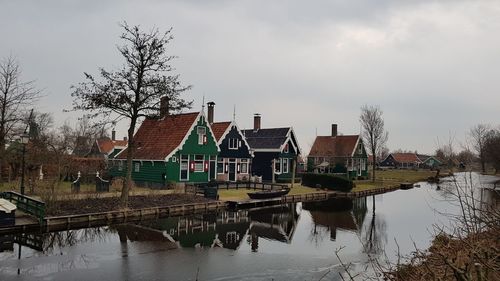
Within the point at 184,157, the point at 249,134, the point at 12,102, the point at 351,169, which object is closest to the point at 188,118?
the point at 184,157

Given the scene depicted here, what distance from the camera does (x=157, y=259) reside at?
14.2 m

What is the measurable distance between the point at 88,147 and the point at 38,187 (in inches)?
1317

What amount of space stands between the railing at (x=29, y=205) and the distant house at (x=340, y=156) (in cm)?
3780

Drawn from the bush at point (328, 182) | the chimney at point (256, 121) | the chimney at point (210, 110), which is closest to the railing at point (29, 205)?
the chimney at point (210, 110)

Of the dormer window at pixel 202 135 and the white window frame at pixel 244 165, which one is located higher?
the dormer window at pixel 202 135

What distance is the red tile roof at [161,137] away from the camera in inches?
1281

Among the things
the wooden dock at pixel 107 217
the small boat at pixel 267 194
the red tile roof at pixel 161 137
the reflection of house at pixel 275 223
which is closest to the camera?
the wooden dock at pixel 107 217

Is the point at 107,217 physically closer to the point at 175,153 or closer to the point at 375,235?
the point at 175,153

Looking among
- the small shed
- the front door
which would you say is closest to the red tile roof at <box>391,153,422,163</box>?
the front door

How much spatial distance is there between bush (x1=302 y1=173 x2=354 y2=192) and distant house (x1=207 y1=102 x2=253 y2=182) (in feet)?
21.8

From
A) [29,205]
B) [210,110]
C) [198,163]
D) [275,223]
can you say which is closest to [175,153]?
[198,163]

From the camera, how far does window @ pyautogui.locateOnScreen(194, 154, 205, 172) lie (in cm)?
3392

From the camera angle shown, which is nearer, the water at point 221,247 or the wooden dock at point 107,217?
the water at point 221,247

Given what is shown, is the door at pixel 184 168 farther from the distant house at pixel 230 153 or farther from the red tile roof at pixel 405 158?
the red tile roof at pixel 405 158
